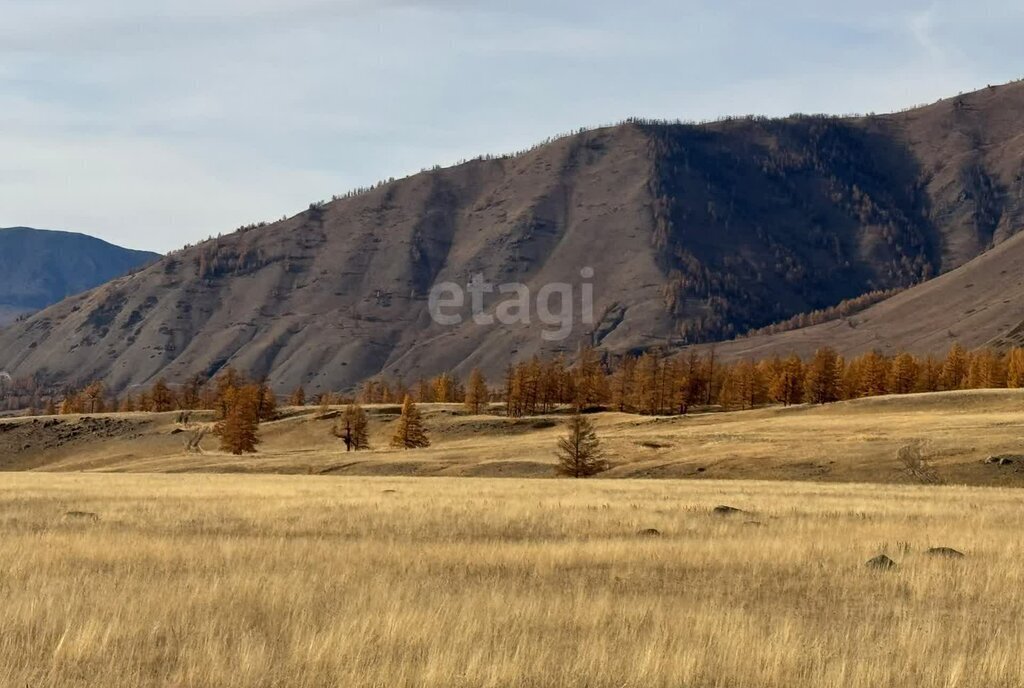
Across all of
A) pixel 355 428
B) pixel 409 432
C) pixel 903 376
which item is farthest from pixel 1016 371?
pixel 355 428

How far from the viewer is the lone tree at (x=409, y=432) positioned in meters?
114

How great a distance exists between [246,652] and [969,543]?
1709 cm

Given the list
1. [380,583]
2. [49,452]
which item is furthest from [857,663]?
[49,452]

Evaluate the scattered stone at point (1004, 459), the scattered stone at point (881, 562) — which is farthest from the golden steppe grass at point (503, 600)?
the scattered stone at point (1004, 459)

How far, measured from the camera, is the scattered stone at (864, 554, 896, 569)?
62.9 ft

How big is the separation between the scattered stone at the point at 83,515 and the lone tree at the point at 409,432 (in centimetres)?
8365

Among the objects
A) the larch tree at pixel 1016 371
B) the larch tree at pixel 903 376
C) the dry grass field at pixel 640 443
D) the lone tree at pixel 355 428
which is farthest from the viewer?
the larch tree at pixel 903 376

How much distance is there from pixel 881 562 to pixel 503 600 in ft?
27.6

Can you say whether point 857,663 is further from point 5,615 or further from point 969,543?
point 969,543

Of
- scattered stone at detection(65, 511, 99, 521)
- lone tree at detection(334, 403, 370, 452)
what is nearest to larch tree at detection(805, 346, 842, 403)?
lone tree at detection(334, 403, 370, 452)

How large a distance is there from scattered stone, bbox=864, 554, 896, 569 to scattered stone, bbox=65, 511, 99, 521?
62.0 ft

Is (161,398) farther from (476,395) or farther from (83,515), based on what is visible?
(83,515)

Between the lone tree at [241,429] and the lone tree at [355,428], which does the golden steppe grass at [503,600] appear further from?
the lone tree at [355,428]

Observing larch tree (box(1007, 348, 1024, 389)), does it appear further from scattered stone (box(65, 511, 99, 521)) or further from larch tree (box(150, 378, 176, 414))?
scattered stone (box(65, 511, 99, 521))
